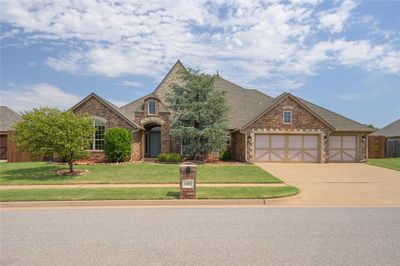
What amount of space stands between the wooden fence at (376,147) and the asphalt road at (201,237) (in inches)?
1015

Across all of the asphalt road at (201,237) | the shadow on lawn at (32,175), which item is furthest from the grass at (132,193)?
the shadow on lawn at (32,175)

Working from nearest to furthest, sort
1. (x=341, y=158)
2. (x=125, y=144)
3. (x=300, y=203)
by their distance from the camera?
(x=300, y=203), (x=125, y=144), (x=341, y=158)

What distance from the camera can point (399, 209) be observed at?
31.3 feet

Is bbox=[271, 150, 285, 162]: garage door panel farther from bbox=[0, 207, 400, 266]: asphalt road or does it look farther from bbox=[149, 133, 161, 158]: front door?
bbox=[0, 207, 400, 266]: asphalt road

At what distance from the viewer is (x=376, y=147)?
1272 inches

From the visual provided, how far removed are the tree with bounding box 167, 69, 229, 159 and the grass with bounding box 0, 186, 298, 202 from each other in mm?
12199

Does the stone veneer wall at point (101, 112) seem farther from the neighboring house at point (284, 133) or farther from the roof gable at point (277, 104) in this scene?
the roof gable at point (277, 104)

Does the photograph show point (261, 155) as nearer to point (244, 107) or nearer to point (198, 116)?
point (198, 116)

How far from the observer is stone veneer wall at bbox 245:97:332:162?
80.7 ft

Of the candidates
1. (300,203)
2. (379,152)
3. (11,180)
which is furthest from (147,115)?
(379,152)

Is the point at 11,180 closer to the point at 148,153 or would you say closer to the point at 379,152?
the point at 148,153

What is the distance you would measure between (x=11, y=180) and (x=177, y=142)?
14460 mm

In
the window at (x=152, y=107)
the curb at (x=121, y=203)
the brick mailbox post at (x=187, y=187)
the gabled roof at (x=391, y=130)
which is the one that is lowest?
the curb at (x=121, y=203)

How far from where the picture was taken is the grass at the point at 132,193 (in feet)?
34.8
